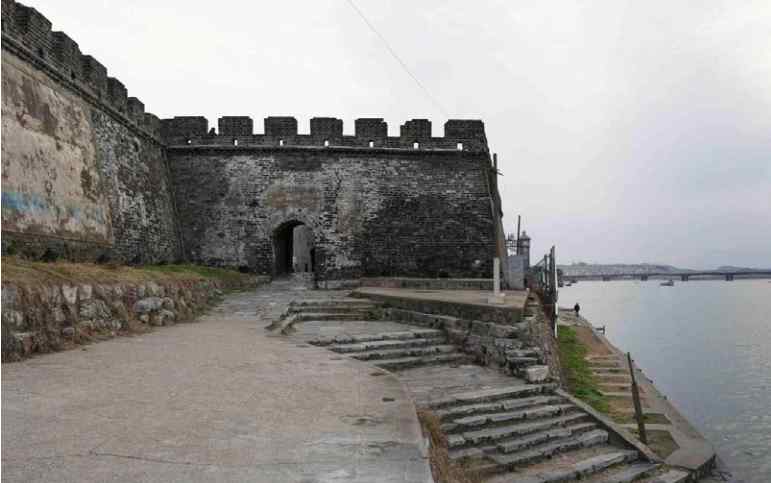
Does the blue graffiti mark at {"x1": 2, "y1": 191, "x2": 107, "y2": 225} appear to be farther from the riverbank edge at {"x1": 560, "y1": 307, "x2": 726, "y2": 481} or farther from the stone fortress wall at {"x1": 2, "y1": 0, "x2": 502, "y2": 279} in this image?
the riverbank edge at {"x1": 560, "y1": 307, "x2": 726, "y2": 481}

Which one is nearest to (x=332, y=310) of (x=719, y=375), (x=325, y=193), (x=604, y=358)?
(x=325, y=193)

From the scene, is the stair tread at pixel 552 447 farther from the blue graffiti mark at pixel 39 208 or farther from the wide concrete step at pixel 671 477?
the blue graffiti mark at pixel 39 208

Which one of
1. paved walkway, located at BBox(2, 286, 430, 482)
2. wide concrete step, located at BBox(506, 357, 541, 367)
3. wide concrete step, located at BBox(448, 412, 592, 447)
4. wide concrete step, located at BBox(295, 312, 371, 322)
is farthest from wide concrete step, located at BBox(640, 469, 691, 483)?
wide concrete step, located at BBox(295, 312, 371, 322)

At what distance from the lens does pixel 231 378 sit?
5816 millimetres

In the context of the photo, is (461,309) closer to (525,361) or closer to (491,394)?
(525,361)

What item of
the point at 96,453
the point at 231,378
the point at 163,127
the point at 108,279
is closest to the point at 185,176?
the point at 163,127

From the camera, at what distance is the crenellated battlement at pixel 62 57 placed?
33.9 ft

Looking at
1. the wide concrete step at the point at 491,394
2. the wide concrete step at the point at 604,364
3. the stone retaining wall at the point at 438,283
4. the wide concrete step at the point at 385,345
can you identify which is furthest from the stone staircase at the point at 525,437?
the wide concrete step at the point at 604,364

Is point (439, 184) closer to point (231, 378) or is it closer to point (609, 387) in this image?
point (609, 387)

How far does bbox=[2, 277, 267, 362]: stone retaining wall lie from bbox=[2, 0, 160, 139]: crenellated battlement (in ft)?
16.7

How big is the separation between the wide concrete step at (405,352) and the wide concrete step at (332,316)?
9.80 feet

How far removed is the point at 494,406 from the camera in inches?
294

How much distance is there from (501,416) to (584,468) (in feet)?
3.99

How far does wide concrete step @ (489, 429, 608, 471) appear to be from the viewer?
659 centimetres
